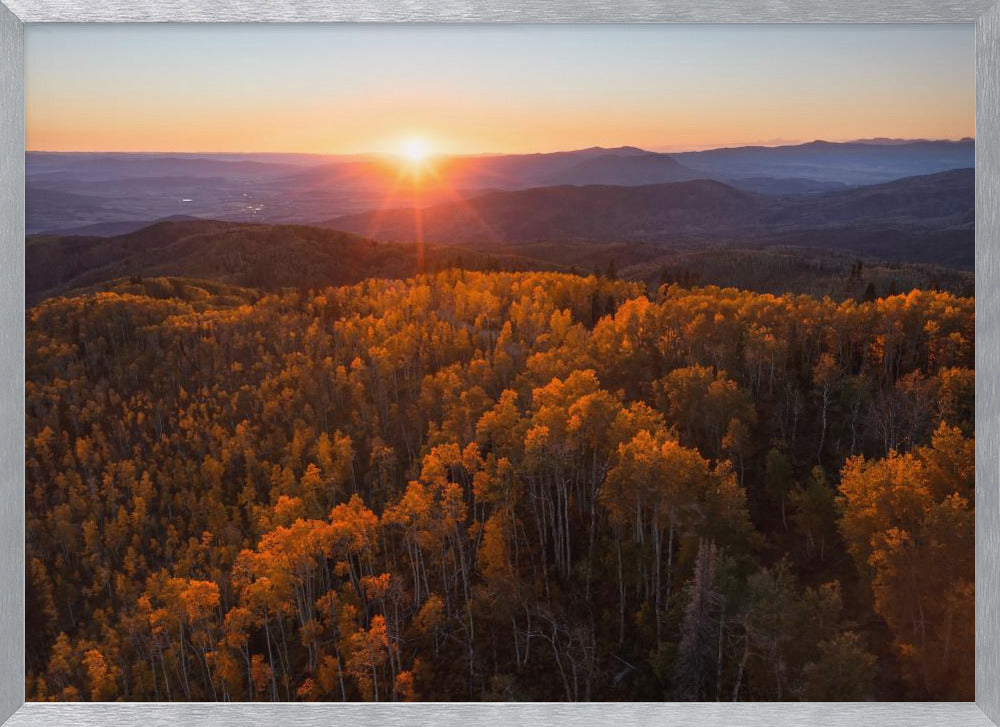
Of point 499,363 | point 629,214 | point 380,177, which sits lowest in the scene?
point 499,363

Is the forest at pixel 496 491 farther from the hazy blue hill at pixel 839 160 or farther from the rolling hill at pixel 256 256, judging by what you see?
the hazy blue hill at pixel 839 160

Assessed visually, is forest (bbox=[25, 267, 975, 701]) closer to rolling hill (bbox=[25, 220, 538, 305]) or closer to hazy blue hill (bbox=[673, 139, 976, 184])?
rolling hill (bbox=[25, 220, 538, 305])

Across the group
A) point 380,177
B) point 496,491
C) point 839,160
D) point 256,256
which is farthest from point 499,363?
point 839,160

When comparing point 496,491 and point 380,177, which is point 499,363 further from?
point 380,177

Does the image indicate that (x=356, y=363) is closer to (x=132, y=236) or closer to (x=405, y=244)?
(x=405, y=244)

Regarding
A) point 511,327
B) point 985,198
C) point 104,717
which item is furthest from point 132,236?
point 985,198

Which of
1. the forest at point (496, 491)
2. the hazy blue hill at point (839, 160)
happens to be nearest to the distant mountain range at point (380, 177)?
the hazy blue hill at point (839, 160)

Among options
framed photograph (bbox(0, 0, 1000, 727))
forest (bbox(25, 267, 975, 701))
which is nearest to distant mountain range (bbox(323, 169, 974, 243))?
framed photograph (bbox(0, 0, 1000, 727))
